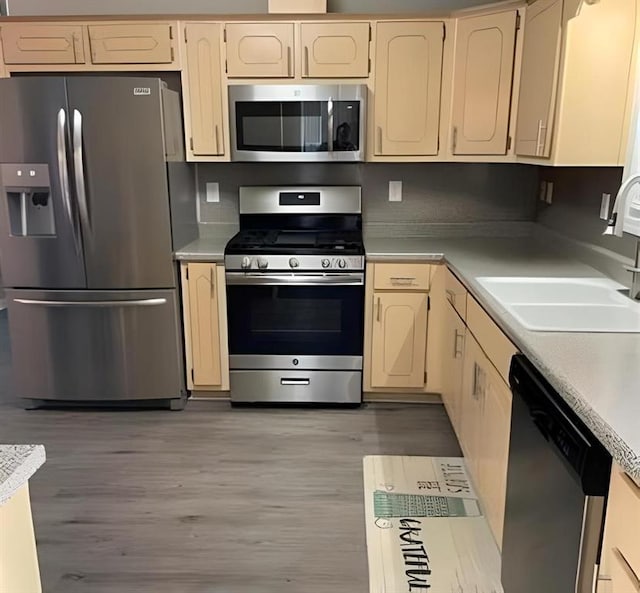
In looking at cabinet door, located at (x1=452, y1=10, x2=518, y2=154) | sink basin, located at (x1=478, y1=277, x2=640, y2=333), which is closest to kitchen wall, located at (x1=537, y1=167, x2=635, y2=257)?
sink basin, located at (x1=478, y1=277, x2=640, y2=333)

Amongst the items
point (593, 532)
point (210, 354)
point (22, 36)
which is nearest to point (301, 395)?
point (210, 354)

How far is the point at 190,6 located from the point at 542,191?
2.44 m

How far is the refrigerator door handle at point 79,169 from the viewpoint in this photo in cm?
293

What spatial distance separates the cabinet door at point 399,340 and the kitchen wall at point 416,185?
2.33ft

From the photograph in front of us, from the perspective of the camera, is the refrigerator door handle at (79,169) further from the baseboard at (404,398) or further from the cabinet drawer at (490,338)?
the cabinet drawer at (490,338)

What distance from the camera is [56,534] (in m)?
2.28

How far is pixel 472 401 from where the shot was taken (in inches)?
97.6

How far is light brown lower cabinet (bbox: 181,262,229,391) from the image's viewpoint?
325cm

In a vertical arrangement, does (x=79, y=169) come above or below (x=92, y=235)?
above

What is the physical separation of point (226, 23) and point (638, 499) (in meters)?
3.02

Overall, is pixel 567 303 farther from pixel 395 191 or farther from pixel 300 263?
pixel 395 191

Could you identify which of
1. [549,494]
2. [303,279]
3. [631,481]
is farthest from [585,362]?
[303,279]

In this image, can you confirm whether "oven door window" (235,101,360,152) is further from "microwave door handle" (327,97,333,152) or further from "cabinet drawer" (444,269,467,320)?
"cabinet drawer" (444,269,467,320)

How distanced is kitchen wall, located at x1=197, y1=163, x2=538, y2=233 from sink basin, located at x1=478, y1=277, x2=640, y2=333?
132 cm
